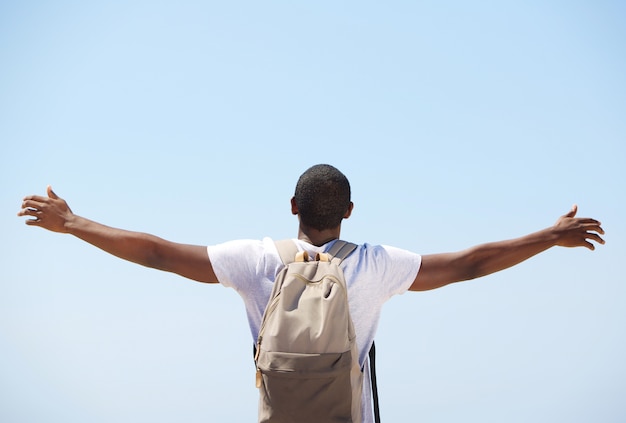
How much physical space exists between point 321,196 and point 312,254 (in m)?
0.39

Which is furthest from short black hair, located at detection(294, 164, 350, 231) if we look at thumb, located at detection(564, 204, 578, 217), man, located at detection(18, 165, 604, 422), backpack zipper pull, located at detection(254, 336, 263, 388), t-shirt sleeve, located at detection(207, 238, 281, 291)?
thumb, located at detection(564, 204, 578, 217)

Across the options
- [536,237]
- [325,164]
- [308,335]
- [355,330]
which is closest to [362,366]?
[355,330]

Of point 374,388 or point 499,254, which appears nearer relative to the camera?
point 374,388

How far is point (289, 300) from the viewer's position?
4.34 meters

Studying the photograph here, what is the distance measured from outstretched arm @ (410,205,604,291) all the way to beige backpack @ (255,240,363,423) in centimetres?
84

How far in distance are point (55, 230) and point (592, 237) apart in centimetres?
389

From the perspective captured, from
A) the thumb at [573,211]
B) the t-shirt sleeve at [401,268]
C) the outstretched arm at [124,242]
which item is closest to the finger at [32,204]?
the outstretched arm at [124,242]

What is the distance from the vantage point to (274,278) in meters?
4.61

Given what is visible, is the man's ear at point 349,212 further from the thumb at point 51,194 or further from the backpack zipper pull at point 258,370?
the thumb at point 51,194

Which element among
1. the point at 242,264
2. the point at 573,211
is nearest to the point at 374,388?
the point at 242,264

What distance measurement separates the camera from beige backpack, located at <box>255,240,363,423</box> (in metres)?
4.21

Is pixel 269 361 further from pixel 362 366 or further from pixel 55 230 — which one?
pixel 55 230

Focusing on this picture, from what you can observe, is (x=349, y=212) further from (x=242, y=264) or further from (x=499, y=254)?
(x=499, y=254)

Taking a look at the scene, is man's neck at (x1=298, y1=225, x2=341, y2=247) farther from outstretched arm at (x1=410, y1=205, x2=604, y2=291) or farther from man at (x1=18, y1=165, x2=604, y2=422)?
outstretched arm at (x1=410, y1=205, x2=604, y2=291)
